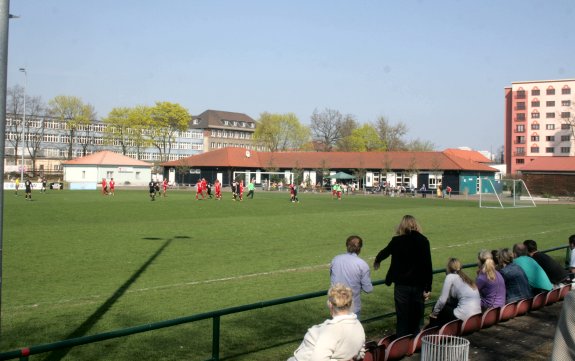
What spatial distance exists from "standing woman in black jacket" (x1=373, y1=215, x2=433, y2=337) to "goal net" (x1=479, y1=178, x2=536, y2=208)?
130 feet

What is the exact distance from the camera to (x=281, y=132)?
11500 centimetres

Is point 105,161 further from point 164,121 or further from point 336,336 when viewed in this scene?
point 336,336

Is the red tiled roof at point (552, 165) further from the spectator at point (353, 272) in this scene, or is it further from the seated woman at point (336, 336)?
the seated woman at point (336, 336)

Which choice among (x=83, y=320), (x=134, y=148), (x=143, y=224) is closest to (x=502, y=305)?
(x=83, y=320)

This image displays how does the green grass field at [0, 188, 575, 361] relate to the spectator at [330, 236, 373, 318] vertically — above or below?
below

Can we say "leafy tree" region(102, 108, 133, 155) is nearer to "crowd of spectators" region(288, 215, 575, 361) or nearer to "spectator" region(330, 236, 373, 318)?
"crowd of spectators" region(288, 215, 575, 361)

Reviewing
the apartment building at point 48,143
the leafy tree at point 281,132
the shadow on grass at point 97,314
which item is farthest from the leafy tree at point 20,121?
the shadow on grass at point 97,314

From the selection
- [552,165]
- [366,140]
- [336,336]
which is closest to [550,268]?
[336,336]

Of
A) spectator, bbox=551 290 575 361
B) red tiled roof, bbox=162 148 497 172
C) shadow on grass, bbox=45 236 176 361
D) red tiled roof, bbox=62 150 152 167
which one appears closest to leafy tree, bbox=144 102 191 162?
red tiled roof, bbox=62 150 152 167

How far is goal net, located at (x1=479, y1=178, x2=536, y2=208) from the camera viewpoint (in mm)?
47403

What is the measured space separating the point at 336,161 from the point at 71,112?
43.7 meters

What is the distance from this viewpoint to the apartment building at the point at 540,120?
105 metres

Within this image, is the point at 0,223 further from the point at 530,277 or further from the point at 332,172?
the point at 332,172

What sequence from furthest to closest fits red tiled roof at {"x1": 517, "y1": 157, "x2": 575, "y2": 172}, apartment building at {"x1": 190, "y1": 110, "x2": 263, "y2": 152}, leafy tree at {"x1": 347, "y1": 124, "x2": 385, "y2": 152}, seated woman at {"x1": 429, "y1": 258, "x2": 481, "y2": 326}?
apartment building at {"x1": 190, "y1": 110, "x2": 263, "y2": 152}
leafy tree at {"x1": 347, "y1": 124, "x2": 385, "y2": 152}
red tiled roof at {"x1": 517, "y1": 157, "x2": 575, "y2": 172}
seated woman at {"x1": 429, "y1": 258, "x2": 481, "y2": 326}
